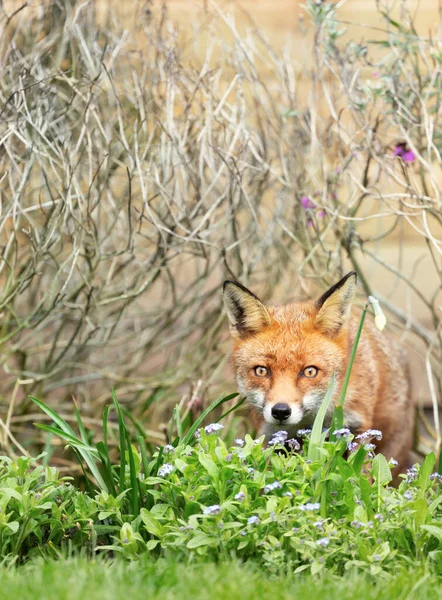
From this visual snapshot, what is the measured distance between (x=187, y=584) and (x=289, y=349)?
65.6 inches

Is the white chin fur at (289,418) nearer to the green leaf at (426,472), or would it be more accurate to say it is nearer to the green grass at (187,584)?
the green leaf at (426,472)

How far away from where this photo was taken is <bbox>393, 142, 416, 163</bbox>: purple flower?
512 cm

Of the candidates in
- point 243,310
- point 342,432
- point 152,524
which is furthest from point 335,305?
point 152,524

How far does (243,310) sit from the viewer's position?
15.2 feet

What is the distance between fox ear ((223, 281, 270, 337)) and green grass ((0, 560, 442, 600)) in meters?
1.61

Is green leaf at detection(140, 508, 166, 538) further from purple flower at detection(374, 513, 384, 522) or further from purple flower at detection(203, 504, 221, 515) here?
purple flower at detection(374, 513, 384, 522)

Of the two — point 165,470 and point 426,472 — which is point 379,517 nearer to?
point 426,472

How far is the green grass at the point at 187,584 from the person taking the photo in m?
2.93

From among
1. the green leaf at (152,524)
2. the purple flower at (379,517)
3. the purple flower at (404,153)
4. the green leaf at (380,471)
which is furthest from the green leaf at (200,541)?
the purple flower at (404,153)

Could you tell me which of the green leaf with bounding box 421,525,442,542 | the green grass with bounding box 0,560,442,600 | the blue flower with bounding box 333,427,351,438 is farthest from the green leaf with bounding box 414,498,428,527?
the blue flower with bounding box 333,427,351,438

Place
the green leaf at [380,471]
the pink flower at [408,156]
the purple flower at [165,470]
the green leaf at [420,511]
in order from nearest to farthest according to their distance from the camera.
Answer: the green leaf at [420,511], the purple flower at [165,470], the green leaf at [380,471], the pink flower at [408,156]

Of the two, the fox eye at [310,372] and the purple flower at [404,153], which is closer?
the fox eye at [310,372]

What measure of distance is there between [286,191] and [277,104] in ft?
2.34

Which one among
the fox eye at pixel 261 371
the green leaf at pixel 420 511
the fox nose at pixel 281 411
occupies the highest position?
the fox eye at pixel 261 371
